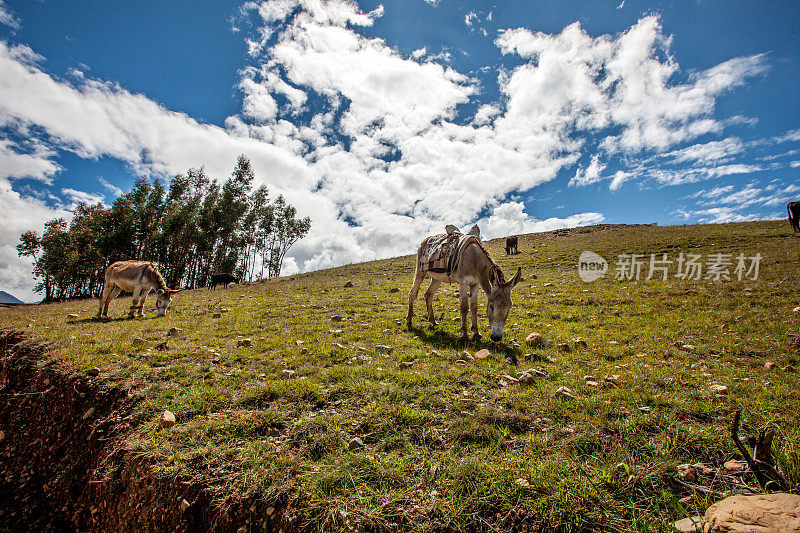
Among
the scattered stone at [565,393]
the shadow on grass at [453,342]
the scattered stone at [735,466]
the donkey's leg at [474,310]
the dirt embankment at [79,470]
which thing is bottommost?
the dirt embankment at [79,470]

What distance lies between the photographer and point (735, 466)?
110 inches

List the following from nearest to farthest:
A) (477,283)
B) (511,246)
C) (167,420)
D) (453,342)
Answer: (167,420) < (453,342) < (477,283) < (511,246)

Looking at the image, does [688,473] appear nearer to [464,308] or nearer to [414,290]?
[464,308]

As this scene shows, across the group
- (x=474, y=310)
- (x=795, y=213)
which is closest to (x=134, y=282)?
(x=474, y=310)

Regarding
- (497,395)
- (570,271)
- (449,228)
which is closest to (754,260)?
(570,271)

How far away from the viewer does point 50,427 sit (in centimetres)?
520

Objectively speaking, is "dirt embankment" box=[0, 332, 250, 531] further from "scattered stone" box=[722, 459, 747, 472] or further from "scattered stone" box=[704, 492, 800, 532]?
"scattered stone" box=[722, 459, 747, 472]

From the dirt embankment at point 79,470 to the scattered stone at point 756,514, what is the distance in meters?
3.95

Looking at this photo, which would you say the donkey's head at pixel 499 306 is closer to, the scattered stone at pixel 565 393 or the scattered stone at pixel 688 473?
the scattered stone at pixel 565 393

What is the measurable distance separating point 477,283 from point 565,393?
4.70 m

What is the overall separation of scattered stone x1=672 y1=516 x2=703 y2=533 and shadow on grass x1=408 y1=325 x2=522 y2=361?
157 inches

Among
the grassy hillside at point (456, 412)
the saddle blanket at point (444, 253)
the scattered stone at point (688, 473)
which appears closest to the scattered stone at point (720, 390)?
the grassy hillside at point (456, 412)

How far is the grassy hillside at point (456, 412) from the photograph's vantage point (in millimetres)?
2838

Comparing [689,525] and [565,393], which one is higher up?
[565,393]
